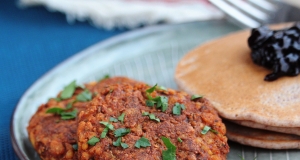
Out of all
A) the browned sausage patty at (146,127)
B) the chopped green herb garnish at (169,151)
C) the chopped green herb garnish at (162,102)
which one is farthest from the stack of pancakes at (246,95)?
the chopped green herb garnish at (169,151)

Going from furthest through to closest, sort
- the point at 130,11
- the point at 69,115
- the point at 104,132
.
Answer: the point at 130,11, the point at 69,115, the point at 104,132

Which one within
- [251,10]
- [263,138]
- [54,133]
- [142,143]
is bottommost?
[263,138]

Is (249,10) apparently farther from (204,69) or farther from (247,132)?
(247,132)

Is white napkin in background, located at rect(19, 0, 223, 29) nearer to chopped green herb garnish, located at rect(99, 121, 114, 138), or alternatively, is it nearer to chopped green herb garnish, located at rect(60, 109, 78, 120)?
chopped green herb garnish, located at rect(60, 109, 78, 120)

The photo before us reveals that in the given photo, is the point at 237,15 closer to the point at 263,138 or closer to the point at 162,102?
the point at 263,138

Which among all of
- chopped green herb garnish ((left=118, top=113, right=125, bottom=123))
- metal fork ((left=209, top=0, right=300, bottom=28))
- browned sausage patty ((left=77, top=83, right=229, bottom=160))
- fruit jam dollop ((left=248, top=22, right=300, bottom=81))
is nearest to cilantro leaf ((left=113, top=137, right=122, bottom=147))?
browned sausage patty ((left=77, top=83, right=229, bottom=160))

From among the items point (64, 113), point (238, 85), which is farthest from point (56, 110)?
point (238, 85)

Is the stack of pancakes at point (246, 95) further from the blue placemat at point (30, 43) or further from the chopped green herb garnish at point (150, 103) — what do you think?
the blue placemat at point (30, 43)
